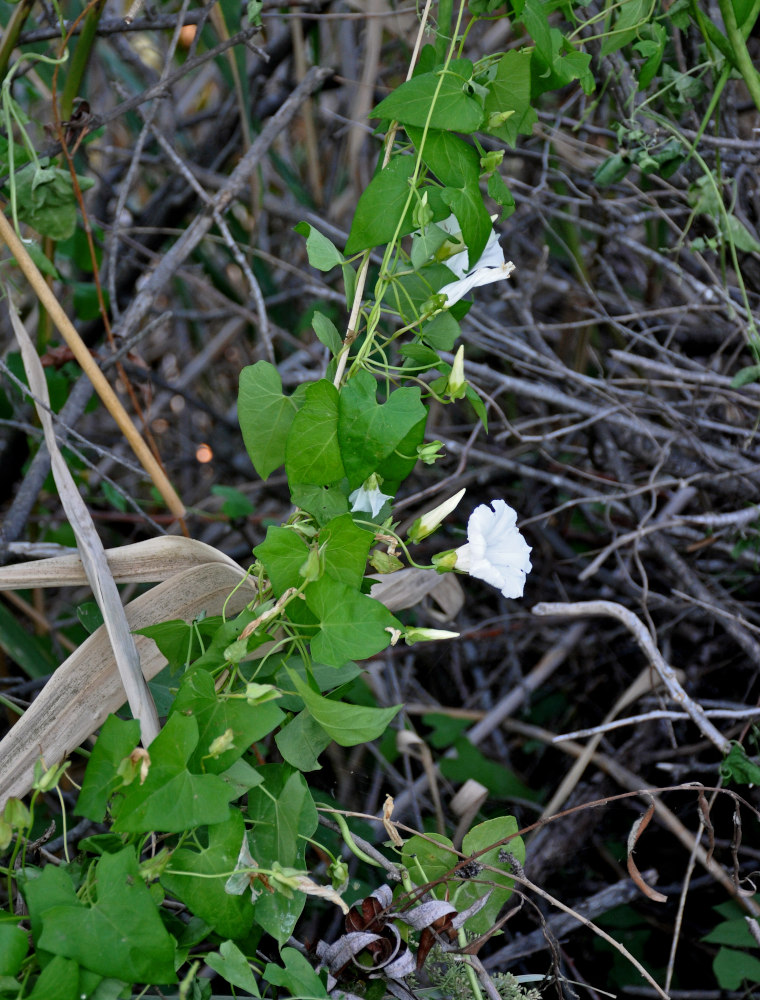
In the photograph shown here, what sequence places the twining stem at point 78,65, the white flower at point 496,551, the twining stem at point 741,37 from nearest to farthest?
the white flower at point 496,551, the twining stem at point 741,37, the twining stem at point 78,65

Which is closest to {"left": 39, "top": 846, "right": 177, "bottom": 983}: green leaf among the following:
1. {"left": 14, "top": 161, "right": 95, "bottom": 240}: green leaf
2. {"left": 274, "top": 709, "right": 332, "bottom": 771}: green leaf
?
{"left": 274, "top": 709, "right": 332, "bottom": 771}: green leaf

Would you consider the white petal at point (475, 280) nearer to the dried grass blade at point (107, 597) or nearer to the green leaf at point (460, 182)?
the green leaf at point (460, 182)

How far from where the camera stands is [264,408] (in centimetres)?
57

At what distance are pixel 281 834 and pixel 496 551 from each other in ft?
0.74

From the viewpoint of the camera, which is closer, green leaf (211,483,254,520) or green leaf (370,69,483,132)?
green leaf (370,69,483,132)

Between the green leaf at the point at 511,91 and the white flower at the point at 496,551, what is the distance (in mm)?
325

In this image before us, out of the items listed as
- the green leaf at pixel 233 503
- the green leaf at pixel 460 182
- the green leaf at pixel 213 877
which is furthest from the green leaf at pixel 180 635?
the green leaf at pixel 233 503

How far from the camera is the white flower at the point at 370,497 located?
20.8 inches

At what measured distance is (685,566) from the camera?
3.51 ft

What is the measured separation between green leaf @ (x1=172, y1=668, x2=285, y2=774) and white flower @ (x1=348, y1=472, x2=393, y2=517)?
0.14 m

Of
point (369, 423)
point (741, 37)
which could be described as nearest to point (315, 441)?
point (369, 423)

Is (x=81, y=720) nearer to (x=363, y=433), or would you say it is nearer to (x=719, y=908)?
(x=363, y=433)

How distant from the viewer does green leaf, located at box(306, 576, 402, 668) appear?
1.54ft

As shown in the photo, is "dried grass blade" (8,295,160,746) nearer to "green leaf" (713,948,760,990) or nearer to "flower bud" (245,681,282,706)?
"flower bud" (245,681,282,706)
